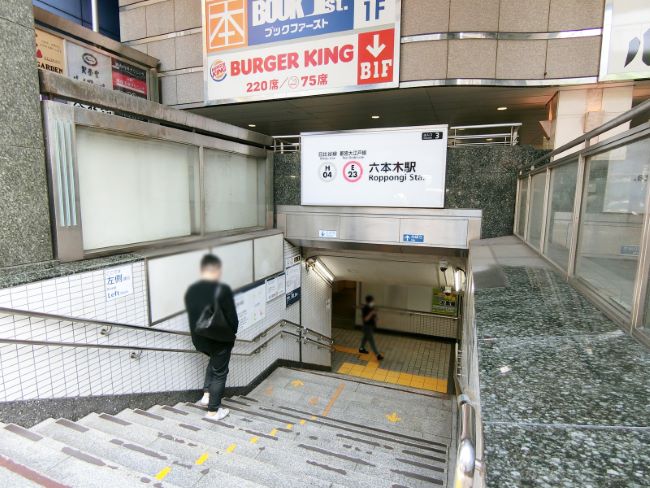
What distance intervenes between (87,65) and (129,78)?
0.95 metres

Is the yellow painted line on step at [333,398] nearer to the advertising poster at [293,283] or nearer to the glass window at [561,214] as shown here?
the advertising poster at [293,283]

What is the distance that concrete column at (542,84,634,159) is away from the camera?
5359mm

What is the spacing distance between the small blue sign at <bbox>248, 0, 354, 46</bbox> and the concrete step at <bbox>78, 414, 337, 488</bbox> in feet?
20.0

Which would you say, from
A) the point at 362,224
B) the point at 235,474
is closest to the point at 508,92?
the point at 362,224

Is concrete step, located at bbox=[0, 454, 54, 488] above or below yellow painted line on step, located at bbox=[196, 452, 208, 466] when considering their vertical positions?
above

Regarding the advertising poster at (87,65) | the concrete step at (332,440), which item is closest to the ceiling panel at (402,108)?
the advertising poster at (87,65)

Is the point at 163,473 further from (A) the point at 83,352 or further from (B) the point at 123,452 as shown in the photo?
(A) the point at 83,352

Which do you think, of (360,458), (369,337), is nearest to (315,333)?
(369,337)

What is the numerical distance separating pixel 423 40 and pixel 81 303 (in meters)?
5.74

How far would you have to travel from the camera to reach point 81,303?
2850 mm

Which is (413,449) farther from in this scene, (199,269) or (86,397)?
(199,269)

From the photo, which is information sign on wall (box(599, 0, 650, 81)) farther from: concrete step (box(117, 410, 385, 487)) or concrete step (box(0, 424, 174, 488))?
concrete step (box(0, 424, 174, 488))

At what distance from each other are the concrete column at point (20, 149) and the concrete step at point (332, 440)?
1942 millimetres

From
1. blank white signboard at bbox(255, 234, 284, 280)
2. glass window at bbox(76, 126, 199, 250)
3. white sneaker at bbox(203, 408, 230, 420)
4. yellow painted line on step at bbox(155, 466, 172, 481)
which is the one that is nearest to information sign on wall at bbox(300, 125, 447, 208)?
glass window at bbox(76, 126, 199, 250)
